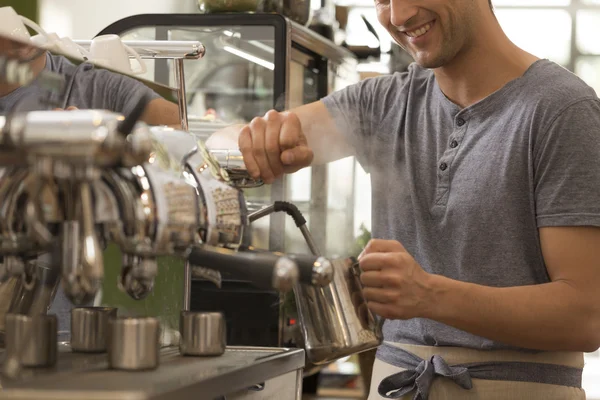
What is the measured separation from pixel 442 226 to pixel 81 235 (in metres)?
0.76

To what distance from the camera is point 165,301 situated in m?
1.19

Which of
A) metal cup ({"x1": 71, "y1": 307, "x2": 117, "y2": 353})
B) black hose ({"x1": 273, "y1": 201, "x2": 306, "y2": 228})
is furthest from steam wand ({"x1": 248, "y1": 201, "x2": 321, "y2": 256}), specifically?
metal cup ({"x1": 71, "y1": 307, "x2": 117, "y2": 353})

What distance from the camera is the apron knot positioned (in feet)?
4.19

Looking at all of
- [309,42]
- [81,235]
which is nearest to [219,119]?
[309,42]

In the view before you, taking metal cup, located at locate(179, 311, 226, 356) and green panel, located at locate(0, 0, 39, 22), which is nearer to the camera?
metal cup, located at locate(179, 311, 226, 356)

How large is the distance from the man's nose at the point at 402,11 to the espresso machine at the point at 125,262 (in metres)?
0.46

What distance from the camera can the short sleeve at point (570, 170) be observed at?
120cm

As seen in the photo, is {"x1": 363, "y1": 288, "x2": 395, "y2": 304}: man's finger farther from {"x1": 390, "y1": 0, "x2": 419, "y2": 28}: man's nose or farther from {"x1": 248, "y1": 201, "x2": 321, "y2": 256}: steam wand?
{"x1": 390, "y1": 0, "x2": 419, "y2": 28}: man's nose

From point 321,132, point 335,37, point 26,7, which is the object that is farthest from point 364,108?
point 335,37

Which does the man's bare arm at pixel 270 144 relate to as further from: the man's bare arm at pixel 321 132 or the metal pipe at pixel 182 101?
the man's bare arm at pixel 321 132

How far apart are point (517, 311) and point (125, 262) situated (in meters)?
0.60

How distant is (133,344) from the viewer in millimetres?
784

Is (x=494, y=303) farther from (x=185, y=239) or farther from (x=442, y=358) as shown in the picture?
(x=185, y=239)

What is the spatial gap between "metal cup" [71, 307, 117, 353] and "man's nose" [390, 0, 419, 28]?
0.65 m
